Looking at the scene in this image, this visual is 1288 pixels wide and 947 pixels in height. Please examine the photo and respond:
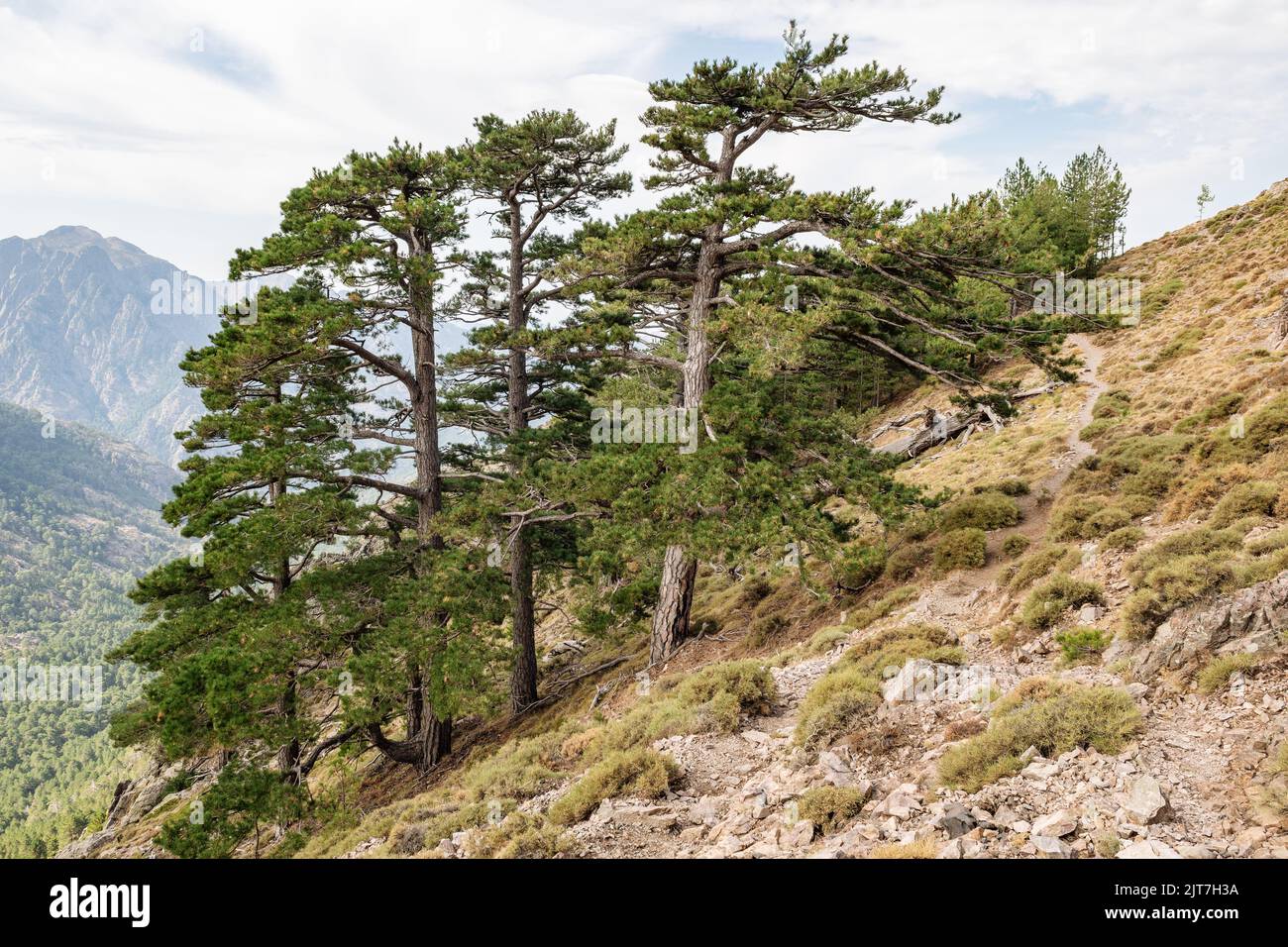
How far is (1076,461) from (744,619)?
28.4 feet

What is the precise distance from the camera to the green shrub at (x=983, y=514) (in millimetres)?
13055

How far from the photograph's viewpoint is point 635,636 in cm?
1923

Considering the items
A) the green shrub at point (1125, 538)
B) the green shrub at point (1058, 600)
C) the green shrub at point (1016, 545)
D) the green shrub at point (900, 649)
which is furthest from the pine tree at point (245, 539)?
the green shrub at point (1125, 538)

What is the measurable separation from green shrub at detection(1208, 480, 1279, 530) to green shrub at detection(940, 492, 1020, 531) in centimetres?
400

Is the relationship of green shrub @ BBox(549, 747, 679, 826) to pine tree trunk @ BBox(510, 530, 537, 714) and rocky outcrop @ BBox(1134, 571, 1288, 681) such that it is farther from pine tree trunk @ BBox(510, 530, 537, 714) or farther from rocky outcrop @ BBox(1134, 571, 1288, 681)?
pine tree trunk @ BBox(510, 530, 537, 714)

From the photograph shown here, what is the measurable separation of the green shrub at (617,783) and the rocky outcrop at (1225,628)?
15.7ft

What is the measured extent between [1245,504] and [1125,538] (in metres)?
1.38

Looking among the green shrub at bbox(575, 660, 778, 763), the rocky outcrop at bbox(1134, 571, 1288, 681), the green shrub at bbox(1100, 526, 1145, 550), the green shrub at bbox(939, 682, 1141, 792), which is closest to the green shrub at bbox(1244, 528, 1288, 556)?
the rocky outcrop at bbox(1134, 571, 1288, 681)

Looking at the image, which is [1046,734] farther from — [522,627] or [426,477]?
[426,477]

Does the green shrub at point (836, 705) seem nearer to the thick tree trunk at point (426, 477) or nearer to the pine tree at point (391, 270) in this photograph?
the pine tree at point (391, 270)

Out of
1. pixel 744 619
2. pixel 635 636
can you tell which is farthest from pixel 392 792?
pixel 744 619

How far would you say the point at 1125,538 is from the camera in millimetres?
9445

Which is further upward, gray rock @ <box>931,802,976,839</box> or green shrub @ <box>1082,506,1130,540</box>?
green shrub @ <box>1082,506,1130,540</box>

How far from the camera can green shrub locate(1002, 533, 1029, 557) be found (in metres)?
11.5
